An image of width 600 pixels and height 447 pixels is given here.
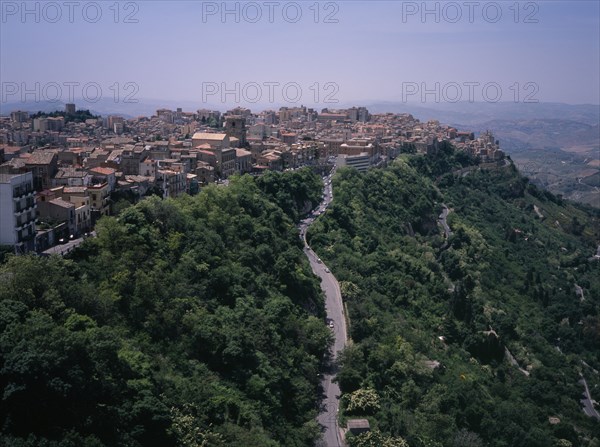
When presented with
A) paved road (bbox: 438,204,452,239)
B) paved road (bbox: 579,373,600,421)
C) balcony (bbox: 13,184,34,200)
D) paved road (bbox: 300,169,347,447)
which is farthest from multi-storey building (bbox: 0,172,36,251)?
paved road (bbox: 438,204,452,239)

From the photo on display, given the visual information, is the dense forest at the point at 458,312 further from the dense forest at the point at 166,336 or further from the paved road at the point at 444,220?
the dense forest at the point at 166,336

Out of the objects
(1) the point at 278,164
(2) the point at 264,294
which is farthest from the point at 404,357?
(1) the point at 278,164

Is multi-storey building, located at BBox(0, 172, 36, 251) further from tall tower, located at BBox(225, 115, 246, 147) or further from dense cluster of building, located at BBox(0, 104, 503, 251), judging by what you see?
tall tower, located at BBox(225, 115, 246, 147)

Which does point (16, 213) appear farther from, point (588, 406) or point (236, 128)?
point (588, 406)

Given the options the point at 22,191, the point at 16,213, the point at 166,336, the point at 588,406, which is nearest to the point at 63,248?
the point at 16,213

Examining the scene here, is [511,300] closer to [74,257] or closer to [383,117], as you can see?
[74,257]

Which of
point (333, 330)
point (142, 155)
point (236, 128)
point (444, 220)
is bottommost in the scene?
point (333, 330)

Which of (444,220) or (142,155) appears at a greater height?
(142,155)
